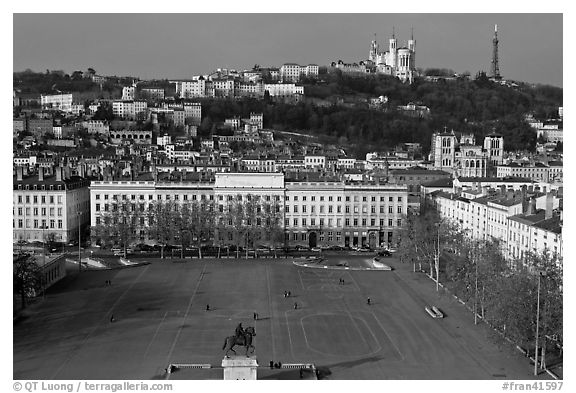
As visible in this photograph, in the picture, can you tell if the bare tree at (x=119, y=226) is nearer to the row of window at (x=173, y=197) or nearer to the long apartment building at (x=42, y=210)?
the row of window at (x=173, y=197)

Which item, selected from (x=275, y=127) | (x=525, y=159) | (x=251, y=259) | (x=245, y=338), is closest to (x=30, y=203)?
(x=251, y=259)

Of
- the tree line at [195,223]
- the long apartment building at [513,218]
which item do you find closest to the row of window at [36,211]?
the tree line at [195,223]

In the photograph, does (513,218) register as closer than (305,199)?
Yes

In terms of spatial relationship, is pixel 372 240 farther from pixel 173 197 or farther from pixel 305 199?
pixel 173 197

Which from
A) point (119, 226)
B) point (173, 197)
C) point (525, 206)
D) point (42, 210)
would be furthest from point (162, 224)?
point (525, 206)

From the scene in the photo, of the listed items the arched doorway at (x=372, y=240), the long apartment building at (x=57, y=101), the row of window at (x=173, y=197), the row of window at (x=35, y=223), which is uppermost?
the long apartment building at (x=57, y=101)

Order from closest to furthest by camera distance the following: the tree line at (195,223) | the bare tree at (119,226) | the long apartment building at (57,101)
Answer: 1. the bare tree at (119,226)
2. the tree line at (195,223)
3. the long apartment building at (57,101)
